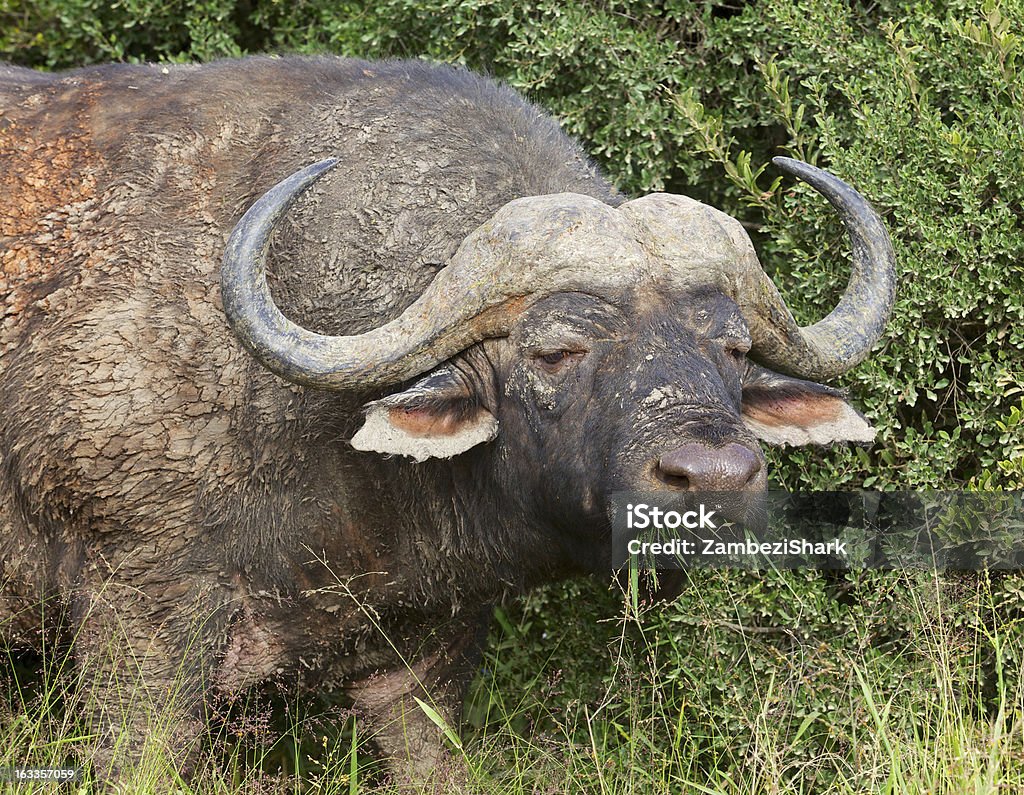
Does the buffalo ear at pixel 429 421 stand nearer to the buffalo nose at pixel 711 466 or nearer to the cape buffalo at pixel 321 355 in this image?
the cape buffalo at pixel 321 355

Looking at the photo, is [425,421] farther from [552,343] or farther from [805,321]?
[805,321]

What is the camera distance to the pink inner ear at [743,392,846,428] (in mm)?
5012

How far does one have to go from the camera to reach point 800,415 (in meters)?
5.04

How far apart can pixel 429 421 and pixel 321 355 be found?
43 cm

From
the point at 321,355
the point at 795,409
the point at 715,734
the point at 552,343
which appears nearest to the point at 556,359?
the point at 552,343

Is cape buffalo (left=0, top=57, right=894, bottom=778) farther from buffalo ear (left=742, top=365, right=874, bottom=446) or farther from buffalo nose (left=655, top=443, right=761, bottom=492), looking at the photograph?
buffalo nose (left=655, top=443, right=761, bottom=492)

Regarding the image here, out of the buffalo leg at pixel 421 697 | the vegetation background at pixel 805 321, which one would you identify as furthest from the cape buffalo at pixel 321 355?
the vegetation background at pixel 805 321

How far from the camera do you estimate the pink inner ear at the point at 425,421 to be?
14.7ft

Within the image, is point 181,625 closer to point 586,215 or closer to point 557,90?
point 586,215

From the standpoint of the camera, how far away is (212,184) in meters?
5.20

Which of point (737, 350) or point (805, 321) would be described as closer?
point (737, 350)

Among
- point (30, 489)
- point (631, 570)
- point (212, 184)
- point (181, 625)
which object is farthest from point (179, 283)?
point (631, 570)

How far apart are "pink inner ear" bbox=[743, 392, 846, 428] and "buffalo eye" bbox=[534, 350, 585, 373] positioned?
33.9 inches

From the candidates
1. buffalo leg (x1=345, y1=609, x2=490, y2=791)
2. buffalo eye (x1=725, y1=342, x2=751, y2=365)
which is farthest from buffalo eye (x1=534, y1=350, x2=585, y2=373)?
buffalo leg (x1=345, y1=609, x2=490, y2=791)
